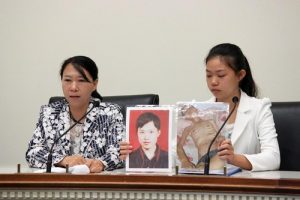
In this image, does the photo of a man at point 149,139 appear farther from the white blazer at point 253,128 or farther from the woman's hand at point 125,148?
the white blazer at point 253,128

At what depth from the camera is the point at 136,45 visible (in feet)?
11.4

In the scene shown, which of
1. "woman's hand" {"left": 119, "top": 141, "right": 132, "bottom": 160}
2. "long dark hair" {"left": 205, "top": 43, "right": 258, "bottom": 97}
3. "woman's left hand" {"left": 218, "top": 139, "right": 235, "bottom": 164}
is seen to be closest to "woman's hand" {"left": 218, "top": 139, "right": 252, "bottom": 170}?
"woman's left hand" {"left": 218, "top": 139, "right": 235, "bottom": 164}

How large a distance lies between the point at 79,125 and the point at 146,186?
0.99 metres

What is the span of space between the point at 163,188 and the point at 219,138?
325mm

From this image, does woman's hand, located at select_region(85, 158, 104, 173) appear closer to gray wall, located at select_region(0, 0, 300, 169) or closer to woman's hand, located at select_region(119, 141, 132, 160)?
woman's hand, located at select_region(119, 141, 132, 160)

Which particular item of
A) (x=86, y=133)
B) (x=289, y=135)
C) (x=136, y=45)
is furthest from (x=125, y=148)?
(x=136, y=45)

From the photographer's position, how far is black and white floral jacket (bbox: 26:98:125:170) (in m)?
2.49

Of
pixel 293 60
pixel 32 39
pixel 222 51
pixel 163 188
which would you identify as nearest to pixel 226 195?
pixel 163 188

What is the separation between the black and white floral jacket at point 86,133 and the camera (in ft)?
8.16

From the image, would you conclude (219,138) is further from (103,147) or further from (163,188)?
(103,147)

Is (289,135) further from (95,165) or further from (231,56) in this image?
(95,165)

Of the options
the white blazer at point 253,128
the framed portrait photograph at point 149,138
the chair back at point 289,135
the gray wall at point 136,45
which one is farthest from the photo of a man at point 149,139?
the gray wall at point 136,45

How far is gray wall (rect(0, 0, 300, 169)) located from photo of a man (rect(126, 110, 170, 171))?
56.5 inches

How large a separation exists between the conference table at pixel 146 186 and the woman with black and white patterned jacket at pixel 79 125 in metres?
0.62
